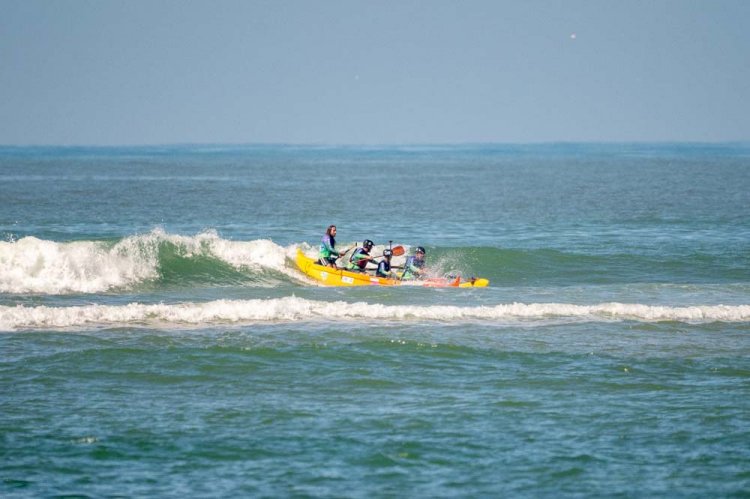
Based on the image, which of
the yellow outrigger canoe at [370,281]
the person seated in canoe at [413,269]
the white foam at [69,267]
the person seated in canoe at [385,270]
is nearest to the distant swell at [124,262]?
the white foam at [69,267]

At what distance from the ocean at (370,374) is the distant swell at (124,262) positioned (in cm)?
7

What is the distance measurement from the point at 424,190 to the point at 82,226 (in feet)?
110

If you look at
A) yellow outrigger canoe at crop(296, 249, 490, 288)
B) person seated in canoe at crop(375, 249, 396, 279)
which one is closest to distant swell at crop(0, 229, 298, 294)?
yellow outrigger canoe at crop(296, 249, 490, 288)

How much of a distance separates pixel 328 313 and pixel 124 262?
369 inches

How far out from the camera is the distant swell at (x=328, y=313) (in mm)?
18844

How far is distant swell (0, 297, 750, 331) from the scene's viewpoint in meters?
18.8

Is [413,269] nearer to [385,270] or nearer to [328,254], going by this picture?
[385,270]

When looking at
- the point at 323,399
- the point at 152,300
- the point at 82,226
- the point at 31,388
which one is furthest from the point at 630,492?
the point at 82,226

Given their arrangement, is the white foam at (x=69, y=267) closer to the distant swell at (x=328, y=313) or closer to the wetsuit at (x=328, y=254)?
the wetsuit at (x=328, y=254)

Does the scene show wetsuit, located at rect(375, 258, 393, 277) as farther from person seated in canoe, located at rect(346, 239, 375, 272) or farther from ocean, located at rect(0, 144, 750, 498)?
ocean, located at rect(0, 144, 750, 498)

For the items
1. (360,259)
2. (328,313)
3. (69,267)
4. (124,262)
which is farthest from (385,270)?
(69,267)

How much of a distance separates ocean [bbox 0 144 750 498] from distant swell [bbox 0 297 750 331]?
62mm

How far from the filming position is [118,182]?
248 feet

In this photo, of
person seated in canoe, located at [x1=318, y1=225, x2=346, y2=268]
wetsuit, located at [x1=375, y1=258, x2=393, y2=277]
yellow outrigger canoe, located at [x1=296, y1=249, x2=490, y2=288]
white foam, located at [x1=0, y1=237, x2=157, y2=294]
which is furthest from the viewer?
person seated in canoe, located at [x1=318, y1=225, x2=346, y2=268]
